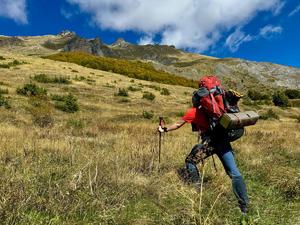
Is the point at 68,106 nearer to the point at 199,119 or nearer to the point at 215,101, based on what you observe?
the point at 199,119

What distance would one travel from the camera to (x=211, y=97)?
17.1ft

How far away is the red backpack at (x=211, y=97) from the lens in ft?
17.0

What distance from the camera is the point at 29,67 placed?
3119cm

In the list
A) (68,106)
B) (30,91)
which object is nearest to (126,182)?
(68,106)

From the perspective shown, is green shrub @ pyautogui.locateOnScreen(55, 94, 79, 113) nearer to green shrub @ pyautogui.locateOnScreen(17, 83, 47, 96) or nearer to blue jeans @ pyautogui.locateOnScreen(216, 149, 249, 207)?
green shrub @ pyautogui.locateOnScreen(17, 83, 47, 96)

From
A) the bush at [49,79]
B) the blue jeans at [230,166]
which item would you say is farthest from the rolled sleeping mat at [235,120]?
the bush at [49,79]

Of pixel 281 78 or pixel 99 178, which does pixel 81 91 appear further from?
pixel 281 78

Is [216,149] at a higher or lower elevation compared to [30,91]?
higher

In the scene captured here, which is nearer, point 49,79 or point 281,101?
point 49,79

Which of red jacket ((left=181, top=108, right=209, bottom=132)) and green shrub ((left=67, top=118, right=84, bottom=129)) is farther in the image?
green shrub ((left=67, top=118, right=84, bottom=129))

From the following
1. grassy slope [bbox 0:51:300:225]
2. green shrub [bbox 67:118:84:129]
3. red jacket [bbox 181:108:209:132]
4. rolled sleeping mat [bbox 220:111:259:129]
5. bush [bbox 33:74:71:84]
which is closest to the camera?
grassy slope [bbox 0:51:300:225]

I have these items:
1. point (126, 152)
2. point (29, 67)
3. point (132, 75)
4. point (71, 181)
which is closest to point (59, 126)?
point (126, 152)

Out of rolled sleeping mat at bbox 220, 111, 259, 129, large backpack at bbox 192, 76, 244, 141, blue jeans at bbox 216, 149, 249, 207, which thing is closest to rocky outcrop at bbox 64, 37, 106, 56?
large backpack at bbox 192, 76, 244, 141

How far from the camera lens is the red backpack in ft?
17.0
